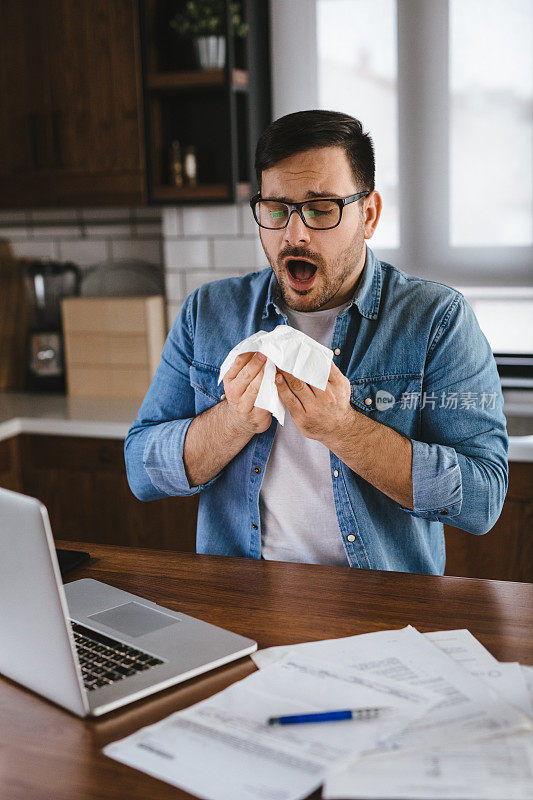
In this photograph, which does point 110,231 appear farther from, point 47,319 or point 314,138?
point 314,138

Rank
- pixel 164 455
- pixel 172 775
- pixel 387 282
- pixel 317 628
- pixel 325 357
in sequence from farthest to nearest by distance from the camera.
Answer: pixel 387 282
pixel 164 455
pixel 325 357
pixel 317 628
pixel 172 775

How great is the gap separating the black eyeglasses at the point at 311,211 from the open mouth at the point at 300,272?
0.07 m

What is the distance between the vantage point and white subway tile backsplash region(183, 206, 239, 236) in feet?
9.27

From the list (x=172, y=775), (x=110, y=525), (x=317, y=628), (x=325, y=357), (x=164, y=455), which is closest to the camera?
(x=172, y=775)

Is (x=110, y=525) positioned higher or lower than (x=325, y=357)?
lower

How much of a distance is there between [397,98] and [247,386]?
1743mm

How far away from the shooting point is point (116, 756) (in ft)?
2.85

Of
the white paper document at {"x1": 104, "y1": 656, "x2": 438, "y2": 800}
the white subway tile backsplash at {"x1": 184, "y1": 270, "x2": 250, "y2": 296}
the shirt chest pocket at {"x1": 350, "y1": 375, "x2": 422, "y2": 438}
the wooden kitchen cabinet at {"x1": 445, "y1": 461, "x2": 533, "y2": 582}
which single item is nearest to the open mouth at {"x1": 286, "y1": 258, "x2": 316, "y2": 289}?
the shirt chest pocket at {"x1": 350, "y1": 375, "x2": 422, "y2": 438}

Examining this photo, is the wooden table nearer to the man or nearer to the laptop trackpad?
the laptop trackpad

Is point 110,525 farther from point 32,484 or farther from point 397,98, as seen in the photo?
point 397,98

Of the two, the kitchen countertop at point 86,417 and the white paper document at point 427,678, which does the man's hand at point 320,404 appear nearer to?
the white paper document at point 427,678

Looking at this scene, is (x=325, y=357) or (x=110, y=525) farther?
(x=110, y=525)

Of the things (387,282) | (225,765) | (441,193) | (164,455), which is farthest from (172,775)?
(441,193)

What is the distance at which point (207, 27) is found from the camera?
259 centimetres
